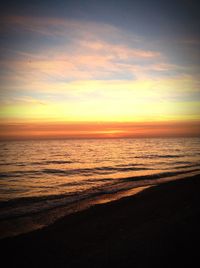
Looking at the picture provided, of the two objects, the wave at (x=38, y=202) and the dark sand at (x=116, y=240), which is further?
the wave at (x=38, y=202)

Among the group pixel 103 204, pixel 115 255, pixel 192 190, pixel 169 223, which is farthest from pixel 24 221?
pixel 192 190

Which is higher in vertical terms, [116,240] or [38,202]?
[116,240]

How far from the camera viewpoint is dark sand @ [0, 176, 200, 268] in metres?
5.24

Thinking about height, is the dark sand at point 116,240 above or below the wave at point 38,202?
above

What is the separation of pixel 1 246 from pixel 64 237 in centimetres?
216

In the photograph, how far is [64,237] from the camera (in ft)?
23.4

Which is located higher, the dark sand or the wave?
the dark sand

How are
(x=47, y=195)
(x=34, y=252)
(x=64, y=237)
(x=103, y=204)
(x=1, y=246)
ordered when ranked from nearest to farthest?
(x=34, y=252) → (x=1, y=246) → (x=64, y=237) → (x=103, y=204) → (x=47, y=195)

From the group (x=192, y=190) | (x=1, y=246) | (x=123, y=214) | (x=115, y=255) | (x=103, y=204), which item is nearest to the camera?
(x=115, y=255)

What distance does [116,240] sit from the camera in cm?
636

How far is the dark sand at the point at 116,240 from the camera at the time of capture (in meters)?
5.24

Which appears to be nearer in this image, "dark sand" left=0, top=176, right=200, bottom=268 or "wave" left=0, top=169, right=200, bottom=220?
"dark sand" left=0, top=176, right=200, bottom=268

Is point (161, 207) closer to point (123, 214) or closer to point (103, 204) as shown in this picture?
point (123, 214)

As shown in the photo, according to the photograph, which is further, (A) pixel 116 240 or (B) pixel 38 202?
(B) pixel 38 202
